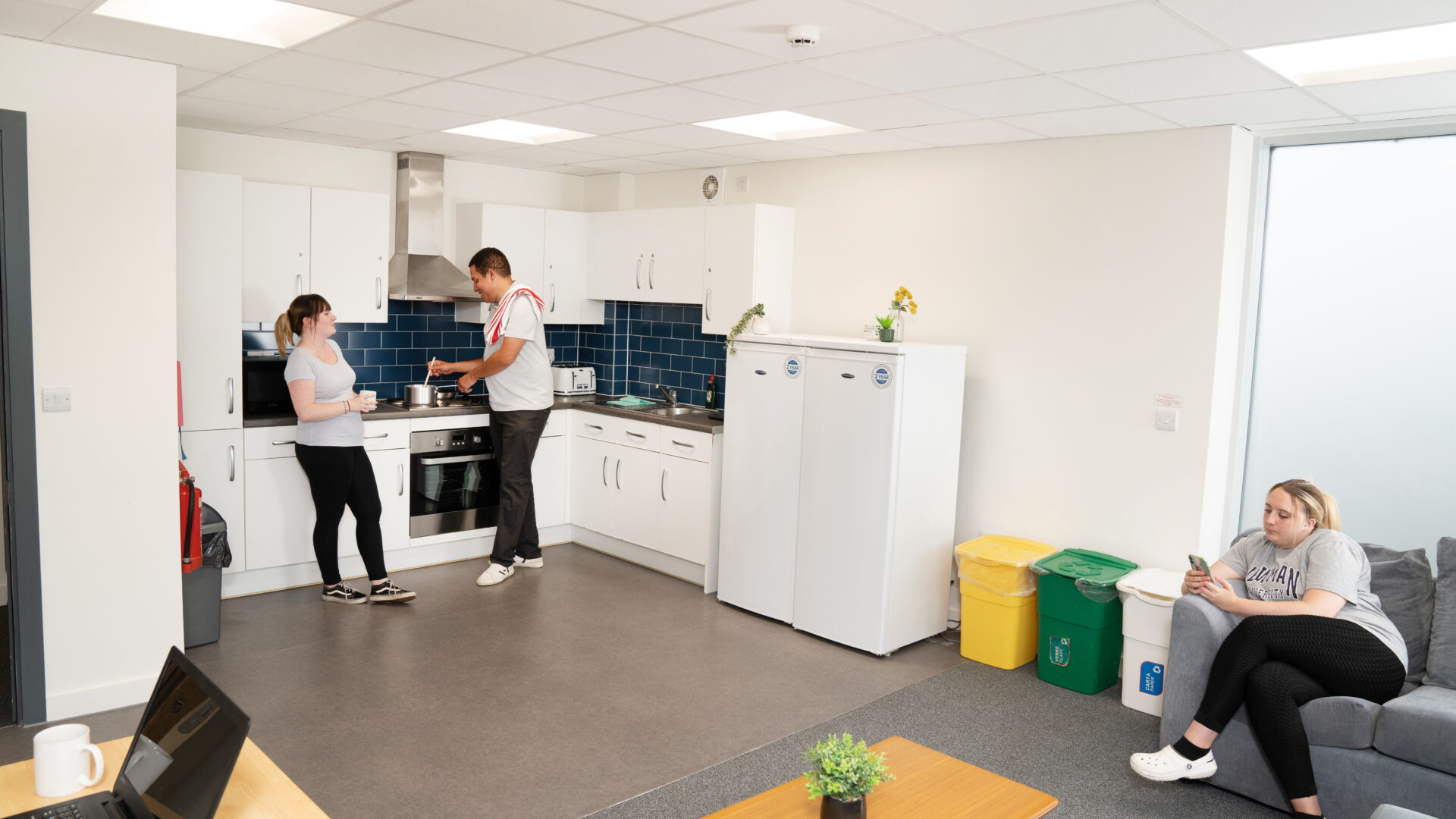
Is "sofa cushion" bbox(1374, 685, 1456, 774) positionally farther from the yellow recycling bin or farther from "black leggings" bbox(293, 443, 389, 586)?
"black leggings" bbox(293, 443, 389, 586)

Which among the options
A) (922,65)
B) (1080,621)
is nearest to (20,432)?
(922,65)

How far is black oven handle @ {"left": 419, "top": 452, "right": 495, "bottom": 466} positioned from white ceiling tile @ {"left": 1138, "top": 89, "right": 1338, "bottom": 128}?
4.00 meters

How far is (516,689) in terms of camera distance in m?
3.97

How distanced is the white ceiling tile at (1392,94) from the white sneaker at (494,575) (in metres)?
4.42

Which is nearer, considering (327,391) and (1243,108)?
(1243,108)

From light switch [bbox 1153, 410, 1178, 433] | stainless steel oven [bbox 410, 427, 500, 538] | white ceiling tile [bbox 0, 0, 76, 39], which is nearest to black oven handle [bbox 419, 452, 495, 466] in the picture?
stainless steel oven [bbox 410, 427, 500, 538]

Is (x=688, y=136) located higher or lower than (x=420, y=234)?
higher

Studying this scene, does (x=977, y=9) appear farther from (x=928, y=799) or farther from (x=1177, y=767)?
(x=1177, y=767)

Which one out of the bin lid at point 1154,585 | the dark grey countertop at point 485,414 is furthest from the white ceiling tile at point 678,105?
the bin lid at point 1154,585

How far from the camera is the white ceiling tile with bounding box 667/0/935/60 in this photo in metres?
2.67

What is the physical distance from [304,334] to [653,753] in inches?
105

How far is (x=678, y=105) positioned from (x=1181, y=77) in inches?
76.4

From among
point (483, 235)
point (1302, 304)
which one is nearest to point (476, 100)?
point (483, 235)

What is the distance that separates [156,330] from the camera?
3.66 m
